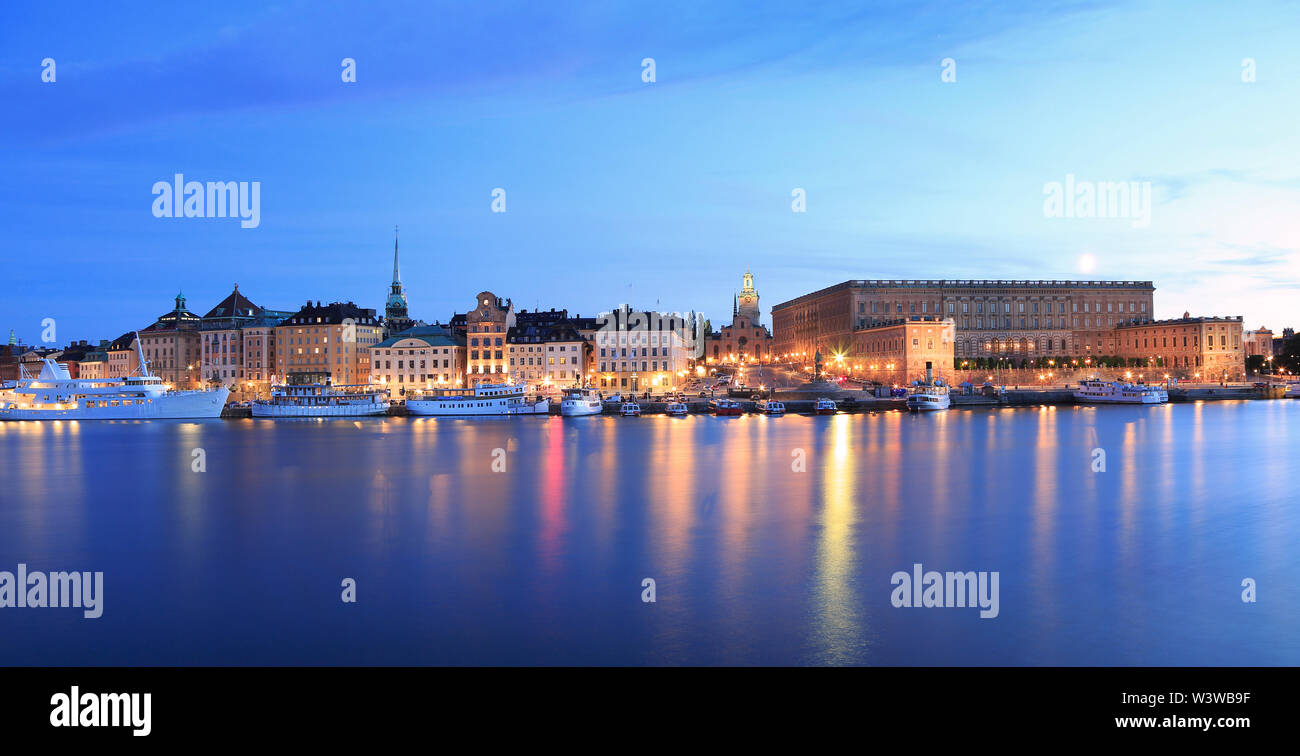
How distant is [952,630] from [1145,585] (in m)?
5.65

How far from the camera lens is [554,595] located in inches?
655

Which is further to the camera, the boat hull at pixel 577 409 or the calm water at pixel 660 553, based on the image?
the boat hull at pixel 577 409

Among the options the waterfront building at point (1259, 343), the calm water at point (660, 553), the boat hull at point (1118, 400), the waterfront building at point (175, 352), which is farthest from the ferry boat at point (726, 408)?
the waterfront building at point (1259, 343)

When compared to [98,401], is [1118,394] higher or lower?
lower

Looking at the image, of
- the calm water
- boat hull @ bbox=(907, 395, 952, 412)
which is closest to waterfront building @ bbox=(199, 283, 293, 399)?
the calm water

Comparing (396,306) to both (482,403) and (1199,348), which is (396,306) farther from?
(1199,348)

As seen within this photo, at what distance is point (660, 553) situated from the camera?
66.6ft

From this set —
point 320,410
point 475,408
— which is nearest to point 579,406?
point 475,408

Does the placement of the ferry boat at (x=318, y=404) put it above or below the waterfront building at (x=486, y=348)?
below

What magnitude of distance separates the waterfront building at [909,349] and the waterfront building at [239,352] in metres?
68.7

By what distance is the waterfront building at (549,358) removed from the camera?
91688mm

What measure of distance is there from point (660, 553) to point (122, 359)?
123 m

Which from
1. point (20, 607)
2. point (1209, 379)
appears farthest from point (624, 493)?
point (1209, 379)

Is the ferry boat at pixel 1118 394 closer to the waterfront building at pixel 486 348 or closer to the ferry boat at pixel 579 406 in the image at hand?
the ferry boat at pixel 579 406
